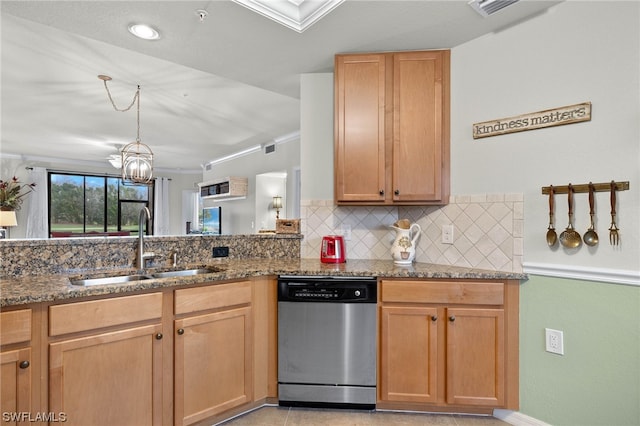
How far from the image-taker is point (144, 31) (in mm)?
1997

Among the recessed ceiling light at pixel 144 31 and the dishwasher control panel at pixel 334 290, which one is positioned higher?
the recessed ceiling light at pixel 144 31

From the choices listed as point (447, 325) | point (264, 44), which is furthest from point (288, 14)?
point (447, 325)

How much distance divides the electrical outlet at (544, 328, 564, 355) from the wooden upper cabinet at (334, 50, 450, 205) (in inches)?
36.9

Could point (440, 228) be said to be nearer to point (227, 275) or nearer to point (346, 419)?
point (346, 419)

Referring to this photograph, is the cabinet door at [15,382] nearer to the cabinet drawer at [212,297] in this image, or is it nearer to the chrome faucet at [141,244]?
the cabinet drawer at [212,297]

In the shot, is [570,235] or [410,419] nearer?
[570,235]

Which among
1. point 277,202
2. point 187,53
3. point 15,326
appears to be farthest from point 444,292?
point 277,202

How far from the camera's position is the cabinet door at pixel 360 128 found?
2.27 metres

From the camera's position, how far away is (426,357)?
1.95 m

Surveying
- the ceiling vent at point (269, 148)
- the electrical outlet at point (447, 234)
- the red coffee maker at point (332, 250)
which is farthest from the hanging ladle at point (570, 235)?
the ceiling vent at point (269, 148)

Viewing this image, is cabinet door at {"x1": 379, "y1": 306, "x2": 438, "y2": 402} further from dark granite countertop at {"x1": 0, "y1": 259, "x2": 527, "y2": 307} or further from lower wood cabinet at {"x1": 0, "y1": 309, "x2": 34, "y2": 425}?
lower wood cabinet at {"x1": 0, "y1": 309, "x2": 34, "y2": 425}

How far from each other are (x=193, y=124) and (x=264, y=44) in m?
2.86

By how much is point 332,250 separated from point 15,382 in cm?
171

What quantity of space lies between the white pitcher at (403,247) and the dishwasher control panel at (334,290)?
0.37 metres
